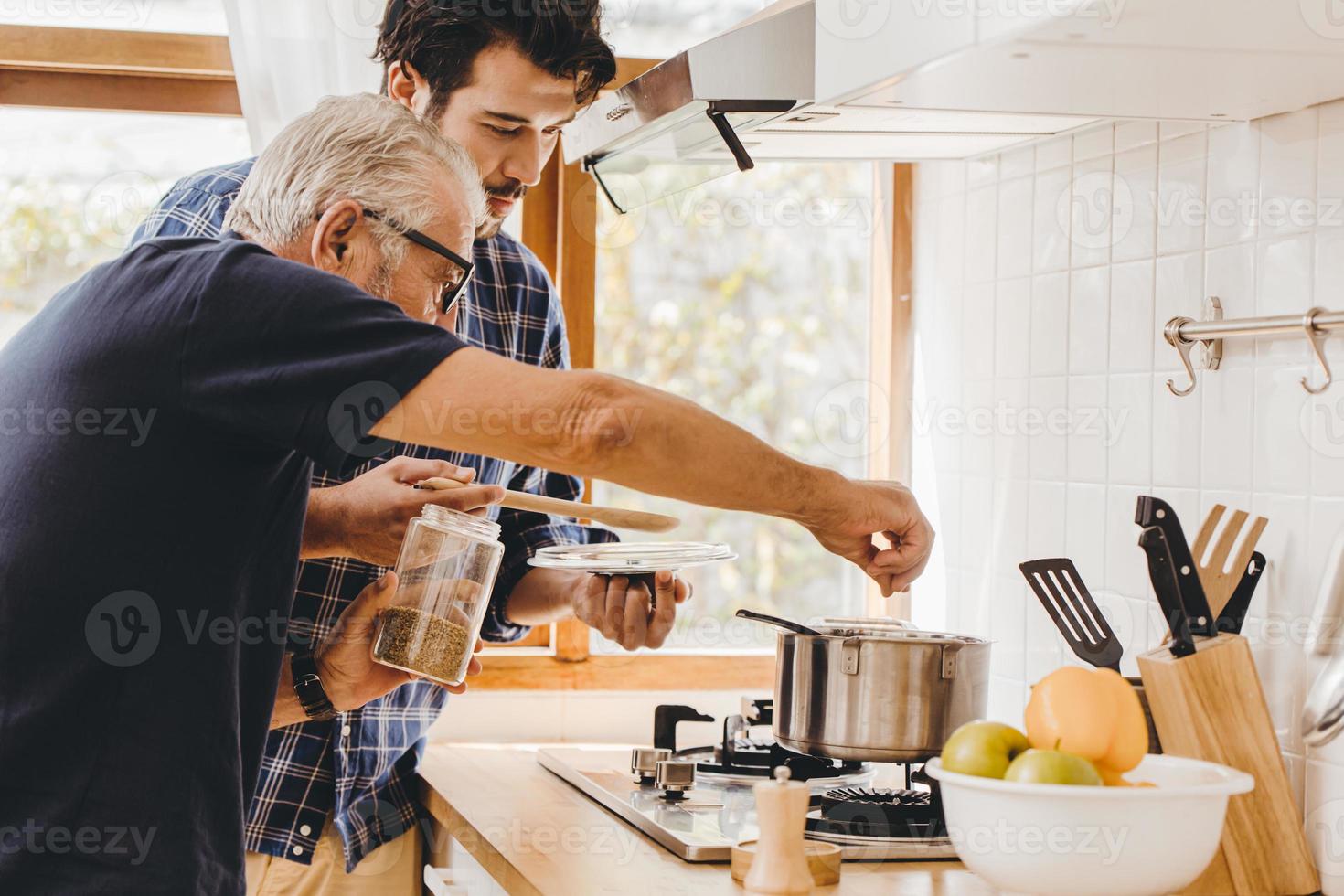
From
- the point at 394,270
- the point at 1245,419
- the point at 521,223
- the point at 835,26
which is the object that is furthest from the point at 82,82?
the point at 1245,419

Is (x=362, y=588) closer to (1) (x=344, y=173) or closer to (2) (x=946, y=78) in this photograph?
(1) (x=344, y=173)

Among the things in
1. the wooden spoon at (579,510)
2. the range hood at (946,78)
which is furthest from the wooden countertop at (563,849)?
the range hood at (946,78)

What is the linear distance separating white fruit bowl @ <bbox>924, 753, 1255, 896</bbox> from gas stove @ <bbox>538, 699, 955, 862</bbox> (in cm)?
35

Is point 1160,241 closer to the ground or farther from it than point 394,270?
farther from it

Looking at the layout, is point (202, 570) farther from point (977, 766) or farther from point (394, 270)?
point (977, 766)

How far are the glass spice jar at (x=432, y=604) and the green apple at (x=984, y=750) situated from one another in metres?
0.48

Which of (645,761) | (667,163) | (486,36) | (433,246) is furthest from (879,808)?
(486,36)

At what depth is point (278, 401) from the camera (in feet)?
3.02

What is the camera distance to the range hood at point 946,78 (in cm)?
108

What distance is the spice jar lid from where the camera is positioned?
1.45 meters

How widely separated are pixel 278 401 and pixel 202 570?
0.58ft

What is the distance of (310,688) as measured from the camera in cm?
133

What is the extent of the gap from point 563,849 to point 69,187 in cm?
138

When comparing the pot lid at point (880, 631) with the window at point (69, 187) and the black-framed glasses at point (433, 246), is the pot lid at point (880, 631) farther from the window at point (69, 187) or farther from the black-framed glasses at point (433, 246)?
the window at point (69, 187)
